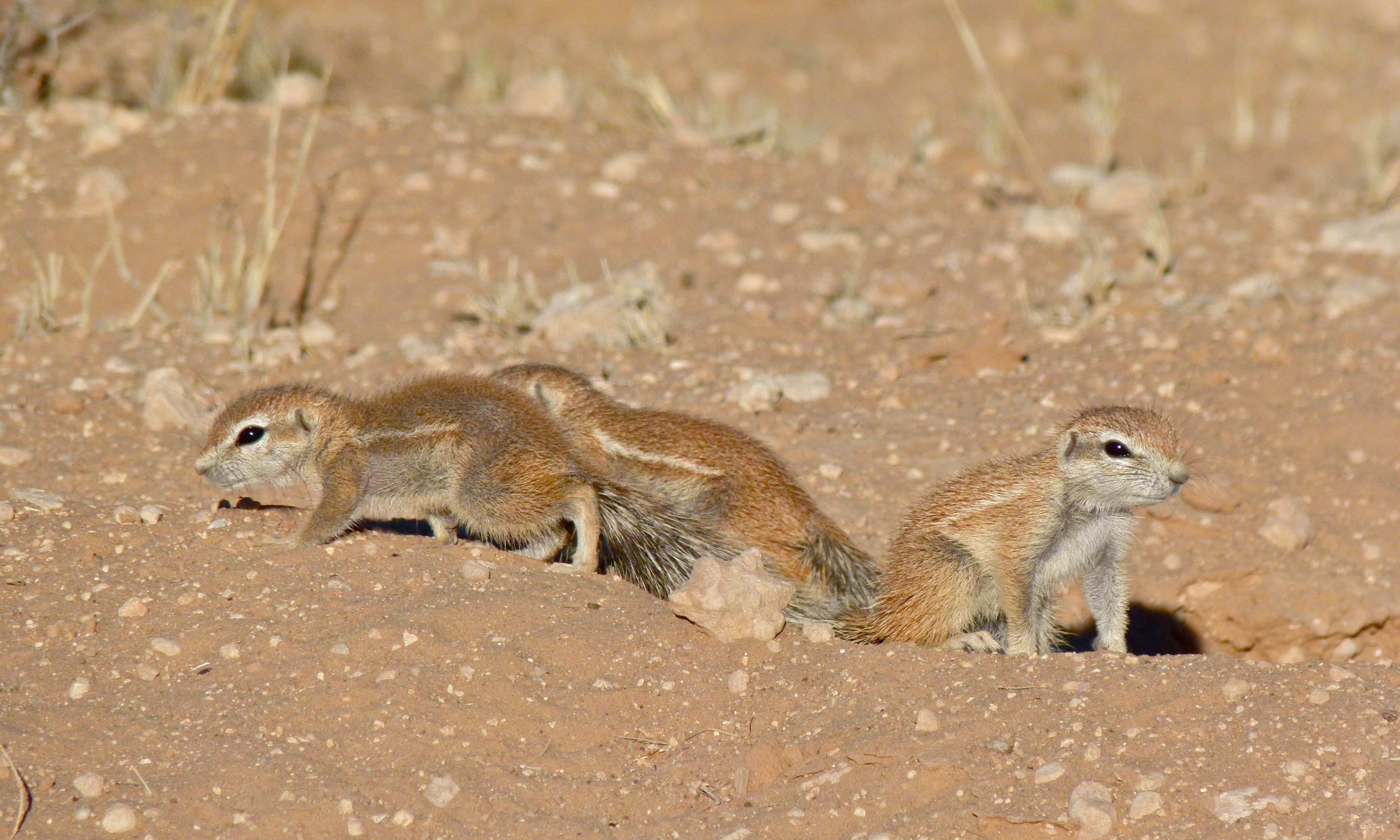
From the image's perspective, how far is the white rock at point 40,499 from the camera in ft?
15.9

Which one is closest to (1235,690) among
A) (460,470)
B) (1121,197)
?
(460,470)

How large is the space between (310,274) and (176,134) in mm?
1353

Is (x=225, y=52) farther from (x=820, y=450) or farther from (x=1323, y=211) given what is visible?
(x=1323, y=211)

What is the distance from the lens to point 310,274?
7312mm

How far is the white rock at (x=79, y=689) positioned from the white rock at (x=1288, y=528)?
179 inches

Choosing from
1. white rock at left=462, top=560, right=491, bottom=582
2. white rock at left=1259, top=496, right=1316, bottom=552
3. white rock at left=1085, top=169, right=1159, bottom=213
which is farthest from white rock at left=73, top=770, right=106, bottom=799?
white rock at left=1085, top=169, right=1159, bottom=213

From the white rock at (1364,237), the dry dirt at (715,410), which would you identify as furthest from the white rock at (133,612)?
the white rock at (1364,237)

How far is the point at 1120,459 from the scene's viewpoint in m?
4.72

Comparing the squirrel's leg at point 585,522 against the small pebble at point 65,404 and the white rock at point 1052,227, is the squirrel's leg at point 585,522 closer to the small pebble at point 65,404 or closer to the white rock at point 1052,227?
the small pebble at point 65,404

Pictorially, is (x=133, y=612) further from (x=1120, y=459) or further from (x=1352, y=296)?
(x=1352, y=296)

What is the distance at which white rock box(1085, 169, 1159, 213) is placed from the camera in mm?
8328

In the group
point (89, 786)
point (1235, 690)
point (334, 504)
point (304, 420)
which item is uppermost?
point (1235, 690)

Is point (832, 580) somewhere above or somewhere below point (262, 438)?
above

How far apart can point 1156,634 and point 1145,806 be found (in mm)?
2522
